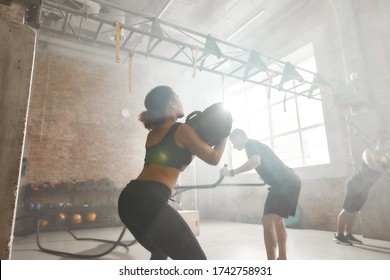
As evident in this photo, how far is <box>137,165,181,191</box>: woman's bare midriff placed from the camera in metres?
1.29

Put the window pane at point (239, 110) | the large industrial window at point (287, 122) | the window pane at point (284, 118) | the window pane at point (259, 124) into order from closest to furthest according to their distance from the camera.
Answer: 1. the large industrial window at point (287, 122)
2. the window pane at point (284, 118)
3. the window pane at point (259, 124)
4. the window pane at point (239, 110)

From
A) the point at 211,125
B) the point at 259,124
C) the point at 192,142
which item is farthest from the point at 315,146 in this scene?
the point at 192,142

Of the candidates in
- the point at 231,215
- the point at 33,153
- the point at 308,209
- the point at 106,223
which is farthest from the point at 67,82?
the point at 308,209

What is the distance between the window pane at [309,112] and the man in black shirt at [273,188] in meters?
4.03

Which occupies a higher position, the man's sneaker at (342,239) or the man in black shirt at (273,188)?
the man in black shirt at (273,188)

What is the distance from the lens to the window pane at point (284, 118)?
6.92 metres

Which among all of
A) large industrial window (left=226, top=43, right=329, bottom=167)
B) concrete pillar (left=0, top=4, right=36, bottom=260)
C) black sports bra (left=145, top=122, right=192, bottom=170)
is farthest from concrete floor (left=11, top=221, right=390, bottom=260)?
black sports bra (left=145, top=122, right=192, bottom=170)

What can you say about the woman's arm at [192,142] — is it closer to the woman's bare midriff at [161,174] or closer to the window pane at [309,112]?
the woman's bare midriff at [161,174]

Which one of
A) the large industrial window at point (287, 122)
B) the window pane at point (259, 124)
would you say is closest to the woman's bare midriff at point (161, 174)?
the large industrial window at point (287, 122)

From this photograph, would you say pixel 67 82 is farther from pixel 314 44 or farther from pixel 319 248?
pixel 319 248

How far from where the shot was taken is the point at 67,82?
7562mm

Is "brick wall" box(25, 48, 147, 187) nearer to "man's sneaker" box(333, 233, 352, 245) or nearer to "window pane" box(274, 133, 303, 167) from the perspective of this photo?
"window pane" box(274, 133, 303, 167)

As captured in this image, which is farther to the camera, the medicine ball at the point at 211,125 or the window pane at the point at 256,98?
the window pane at the point at 256,98

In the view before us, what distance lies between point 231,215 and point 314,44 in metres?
5.31
